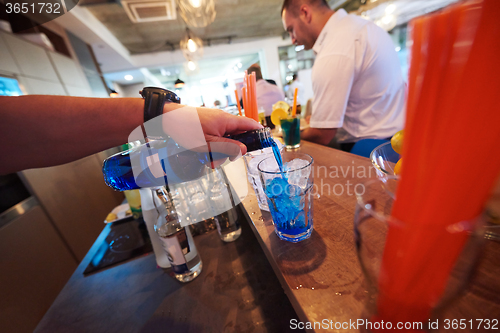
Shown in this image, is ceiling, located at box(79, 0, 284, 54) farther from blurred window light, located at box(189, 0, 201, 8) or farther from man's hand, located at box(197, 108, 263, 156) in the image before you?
man's hand, located at box(197, 108, 263, 156)

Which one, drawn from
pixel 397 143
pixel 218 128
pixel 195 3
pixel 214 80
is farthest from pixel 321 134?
pixel 214 80

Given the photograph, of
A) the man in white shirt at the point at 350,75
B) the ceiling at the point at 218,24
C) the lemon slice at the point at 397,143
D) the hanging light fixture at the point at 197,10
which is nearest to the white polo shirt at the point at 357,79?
the man in white shirt at the point at 350,75

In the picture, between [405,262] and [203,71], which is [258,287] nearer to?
[405,262]

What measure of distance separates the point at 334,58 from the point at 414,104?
1252mm

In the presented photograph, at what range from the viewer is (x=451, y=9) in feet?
0.44

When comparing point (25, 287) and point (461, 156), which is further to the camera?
point (25, 287)

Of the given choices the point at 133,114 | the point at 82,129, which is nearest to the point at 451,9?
the point at 133,114

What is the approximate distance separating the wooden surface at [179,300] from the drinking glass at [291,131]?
649 millimetres

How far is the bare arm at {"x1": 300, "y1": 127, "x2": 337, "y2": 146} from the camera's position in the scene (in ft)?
4.44

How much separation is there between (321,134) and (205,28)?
206 inches

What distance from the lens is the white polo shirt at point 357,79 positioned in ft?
3.89

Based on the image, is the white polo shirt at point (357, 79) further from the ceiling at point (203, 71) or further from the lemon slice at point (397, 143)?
the ceiling at point (203, 71)

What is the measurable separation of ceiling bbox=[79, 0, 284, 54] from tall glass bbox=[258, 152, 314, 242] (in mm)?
4183

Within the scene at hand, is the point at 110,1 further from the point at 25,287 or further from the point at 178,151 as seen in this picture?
the point at 178,151
